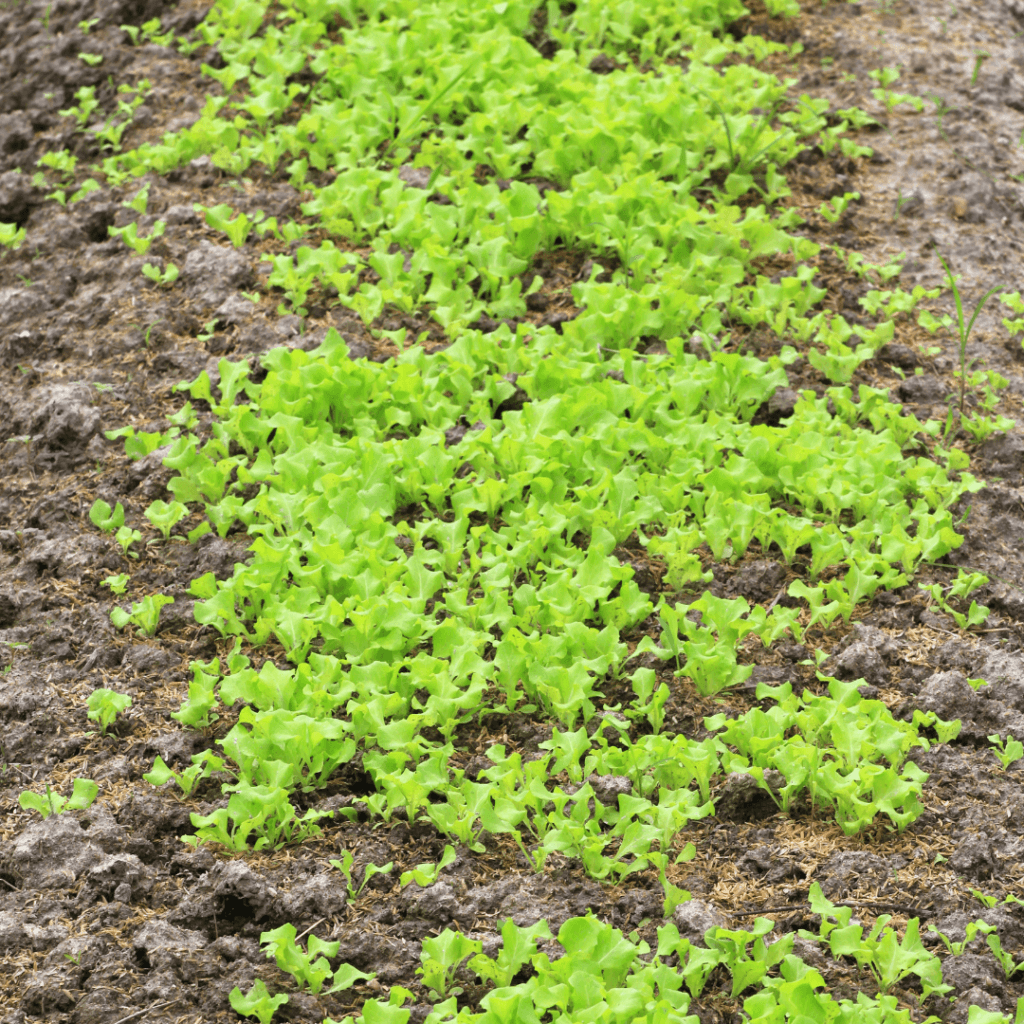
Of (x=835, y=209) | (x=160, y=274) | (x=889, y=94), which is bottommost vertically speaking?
(x=160, y=274)

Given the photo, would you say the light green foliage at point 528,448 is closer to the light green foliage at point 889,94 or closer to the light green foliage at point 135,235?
the light green foliage at point 135,235

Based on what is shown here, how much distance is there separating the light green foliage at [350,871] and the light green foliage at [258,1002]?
0.28 m

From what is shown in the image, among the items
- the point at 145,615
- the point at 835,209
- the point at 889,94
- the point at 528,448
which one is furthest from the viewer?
the point at 889,94

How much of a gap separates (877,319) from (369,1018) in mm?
2973

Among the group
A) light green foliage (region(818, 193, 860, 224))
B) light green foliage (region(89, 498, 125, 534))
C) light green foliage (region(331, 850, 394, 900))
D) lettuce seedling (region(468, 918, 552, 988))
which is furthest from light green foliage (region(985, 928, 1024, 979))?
light green foliage (region(818, 193, 860, 224))

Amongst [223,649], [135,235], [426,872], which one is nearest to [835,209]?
[135,235]

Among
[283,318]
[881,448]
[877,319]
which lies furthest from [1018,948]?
[283,318]

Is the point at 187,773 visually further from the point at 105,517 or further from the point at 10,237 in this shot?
the point at 10,237

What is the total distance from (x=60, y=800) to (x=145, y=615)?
1.96ft

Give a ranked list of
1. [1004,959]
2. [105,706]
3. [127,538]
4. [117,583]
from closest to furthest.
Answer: [1004,959] < [105,706] < [117,583] < [127,538]

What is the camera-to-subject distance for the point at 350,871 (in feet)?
8.58

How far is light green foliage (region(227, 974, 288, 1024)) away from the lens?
2.29 meters

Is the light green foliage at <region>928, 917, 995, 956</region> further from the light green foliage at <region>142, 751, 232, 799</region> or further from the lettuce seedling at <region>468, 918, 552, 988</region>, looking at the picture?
the light green foliage at <region>142, 751, 232, 799</region>

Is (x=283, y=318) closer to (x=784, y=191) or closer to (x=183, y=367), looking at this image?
(x=183, y=367)
